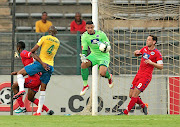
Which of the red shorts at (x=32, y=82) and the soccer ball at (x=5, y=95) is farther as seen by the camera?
the soccer ball at (x=5, y=95)

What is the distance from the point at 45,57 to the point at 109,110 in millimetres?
2687

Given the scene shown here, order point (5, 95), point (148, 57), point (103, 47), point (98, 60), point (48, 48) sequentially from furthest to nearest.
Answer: point (5, 95) < point (48, 48) < point (148, 57) < point (98, 60) < point (103, 47)

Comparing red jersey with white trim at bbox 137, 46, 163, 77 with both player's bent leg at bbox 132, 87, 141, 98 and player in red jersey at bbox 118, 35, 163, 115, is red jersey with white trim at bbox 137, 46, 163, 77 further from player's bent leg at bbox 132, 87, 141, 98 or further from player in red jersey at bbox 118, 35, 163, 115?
player's bent leg at bbox 132, 87, 141, 98

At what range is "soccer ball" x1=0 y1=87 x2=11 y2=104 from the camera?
11914 mm

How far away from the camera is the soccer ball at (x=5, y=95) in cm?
1191

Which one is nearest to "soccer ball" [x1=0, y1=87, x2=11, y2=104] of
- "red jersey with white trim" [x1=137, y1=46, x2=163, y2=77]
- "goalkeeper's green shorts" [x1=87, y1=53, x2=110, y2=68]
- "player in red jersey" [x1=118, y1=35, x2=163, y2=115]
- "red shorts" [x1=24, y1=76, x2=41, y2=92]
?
"red shorts" [x1=24, y1=76, x2=41, y2=92]

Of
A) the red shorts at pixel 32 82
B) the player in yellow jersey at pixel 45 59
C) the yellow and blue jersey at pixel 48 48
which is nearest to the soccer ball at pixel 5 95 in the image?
the red shorts at pixel 32 82

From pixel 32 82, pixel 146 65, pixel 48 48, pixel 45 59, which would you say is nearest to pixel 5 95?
pixel 32 82

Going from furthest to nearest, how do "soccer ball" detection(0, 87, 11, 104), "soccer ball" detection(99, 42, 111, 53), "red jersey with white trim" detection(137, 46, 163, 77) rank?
"soccer ball" detection(0, 87, 11, 104), "red jersey with white trim" detection(137, 46, 163, 77), "soccer ball" detection(99, 42, 111, 53)

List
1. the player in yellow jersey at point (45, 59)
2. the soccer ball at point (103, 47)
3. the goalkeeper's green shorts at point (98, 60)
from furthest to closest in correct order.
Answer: the player in yellow jersey at point (45, 59) → the goalkeeper's green shorts at point (98, 60) → the soccer ball at point (103, 47)

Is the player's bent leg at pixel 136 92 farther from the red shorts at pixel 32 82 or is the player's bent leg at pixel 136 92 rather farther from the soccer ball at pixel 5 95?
the soccer ball at pixel 5 95

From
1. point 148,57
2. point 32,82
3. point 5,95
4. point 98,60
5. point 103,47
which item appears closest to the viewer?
point 103,47

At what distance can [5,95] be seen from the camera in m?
12.0

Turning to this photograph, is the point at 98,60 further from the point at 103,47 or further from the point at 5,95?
the point at 5,95
